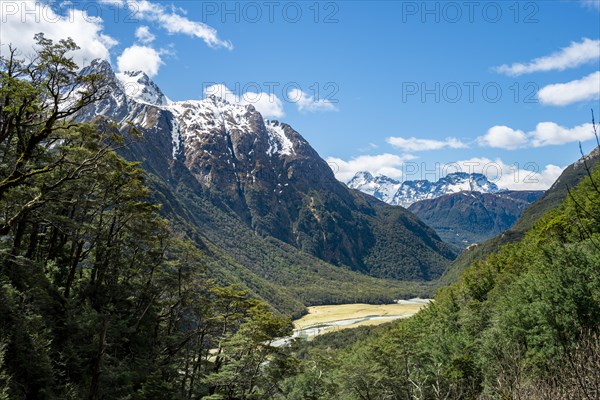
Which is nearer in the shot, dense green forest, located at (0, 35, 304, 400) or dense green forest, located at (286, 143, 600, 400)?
dense green forest, located at (0, 35, 304, 400)

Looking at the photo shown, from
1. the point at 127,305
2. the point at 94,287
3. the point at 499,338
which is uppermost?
the point at 94,287

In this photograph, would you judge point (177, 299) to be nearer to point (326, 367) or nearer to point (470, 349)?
point (326, 367)

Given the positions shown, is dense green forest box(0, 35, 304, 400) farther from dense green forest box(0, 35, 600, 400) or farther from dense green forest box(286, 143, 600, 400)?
dense green forest box(286, 143, 600, 400)

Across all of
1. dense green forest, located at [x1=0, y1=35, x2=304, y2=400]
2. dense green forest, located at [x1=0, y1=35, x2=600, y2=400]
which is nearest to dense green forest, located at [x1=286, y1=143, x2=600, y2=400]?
dense green forest, located at [x1=0, y1=35, x2=600, y2=400]

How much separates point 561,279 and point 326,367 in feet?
109

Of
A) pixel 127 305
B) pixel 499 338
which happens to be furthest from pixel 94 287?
pixel 499 338

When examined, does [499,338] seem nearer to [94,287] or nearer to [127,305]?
[127,305]

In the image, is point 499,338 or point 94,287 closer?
point 94,287

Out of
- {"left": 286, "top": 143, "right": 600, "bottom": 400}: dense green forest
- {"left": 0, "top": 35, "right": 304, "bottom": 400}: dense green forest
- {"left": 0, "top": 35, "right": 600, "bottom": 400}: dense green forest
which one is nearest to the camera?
{"left": 0, "top": 35, "right": 304, "bottom": 400}: dense green forest

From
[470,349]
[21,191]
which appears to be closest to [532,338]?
[470,349]

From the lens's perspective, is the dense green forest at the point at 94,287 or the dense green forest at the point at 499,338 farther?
the dense green forest at the point at 499,338

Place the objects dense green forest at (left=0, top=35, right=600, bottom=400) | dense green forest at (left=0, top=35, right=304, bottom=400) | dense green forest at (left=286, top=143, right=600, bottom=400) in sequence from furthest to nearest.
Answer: dense green forest at (left=286, top=143, right=600, bottom=400) < dense green forest at (left=0, top=35, right=600, bottom=400) < dense green forest at (left=0, top=35, right=304, bottom=400)

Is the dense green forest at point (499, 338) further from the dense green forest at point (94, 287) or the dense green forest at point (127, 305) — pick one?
the dense green forest at point (94, 287)

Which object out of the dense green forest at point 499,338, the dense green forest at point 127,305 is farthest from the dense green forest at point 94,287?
the dense green forest at point 499,338
